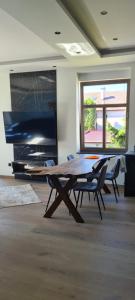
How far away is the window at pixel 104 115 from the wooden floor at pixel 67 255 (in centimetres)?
200

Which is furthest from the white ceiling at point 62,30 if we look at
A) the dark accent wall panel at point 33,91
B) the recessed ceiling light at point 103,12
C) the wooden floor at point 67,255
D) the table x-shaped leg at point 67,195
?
the wooden floor at point 67,255

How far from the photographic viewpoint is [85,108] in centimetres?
563

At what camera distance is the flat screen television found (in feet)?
18.3

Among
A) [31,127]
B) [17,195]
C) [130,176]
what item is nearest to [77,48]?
[31,127]

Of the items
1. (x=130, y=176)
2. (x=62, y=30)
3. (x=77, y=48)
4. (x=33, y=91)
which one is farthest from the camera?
(x=33, y=91)

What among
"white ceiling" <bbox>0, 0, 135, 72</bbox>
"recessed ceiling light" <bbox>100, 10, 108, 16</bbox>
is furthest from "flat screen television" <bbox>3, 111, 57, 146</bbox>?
"recessed ceiling light" <bbox>100, 10, 108, 16</bbox>

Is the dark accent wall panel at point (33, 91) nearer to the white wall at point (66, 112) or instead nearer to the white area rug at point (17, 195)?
the white wall at point (66, 112)

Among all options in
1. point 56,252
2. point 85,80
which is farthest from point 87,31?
point 56,252

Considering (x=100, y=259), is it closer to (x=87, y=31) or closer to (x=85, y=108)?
(x=87, y=31)

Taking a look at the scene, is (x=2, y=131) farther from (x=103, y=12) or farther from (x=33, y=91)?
(x=103, y=12)

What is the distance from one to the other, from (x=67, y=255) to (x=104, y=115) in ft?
11.8

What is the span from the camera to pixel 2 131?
632 cm

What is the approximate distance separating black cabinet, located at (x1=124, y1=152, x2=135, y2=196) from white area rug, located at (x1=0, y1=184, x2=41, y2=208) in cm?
178

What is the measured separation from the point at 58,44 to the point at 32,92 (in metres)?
2.25
